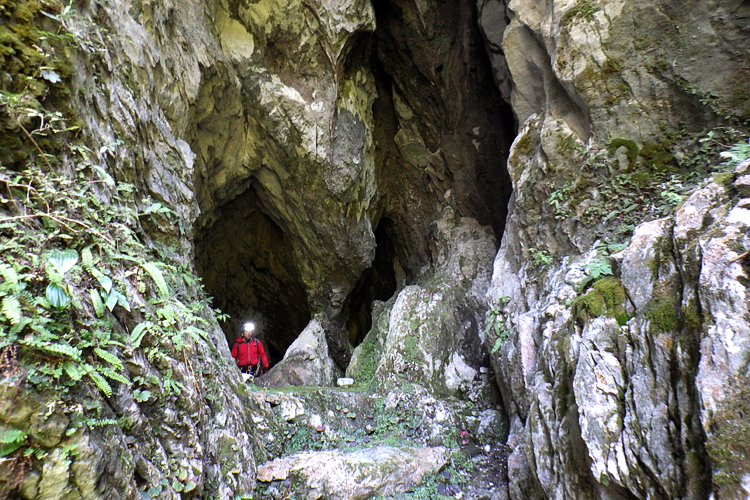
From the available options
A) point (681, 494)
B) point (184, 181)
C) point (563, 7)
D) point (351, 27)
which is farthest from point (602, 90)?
point (184, 181)

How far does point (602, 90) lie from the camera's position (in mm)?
5242

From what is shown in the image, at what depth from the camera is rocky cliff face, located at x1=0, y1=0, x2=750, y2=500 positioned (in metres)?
2.35

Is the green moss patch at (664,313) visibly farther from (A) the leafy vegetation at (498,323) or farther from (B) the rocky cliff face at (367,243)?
(A) the leafy vegetation at (498,323)

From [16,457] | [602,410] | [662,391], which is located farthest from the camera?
[602,410]

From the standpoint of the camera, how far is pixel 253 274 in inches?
522

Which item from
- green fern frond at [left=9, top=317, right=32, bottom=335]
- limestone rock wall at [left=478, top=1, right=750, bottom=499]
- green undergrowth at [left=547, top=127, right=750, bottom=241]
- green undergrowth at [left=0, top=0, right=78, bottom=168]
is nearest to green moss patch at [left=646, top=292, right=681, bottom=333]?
limestone rock wall at [left=478, top=1, right=750, bottom=499]

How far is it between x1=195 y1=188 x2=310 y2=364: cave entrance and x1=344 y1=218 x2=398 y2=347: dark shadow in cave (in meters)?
1.81

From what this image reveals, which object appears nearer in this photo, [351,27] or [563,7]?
[563,7]

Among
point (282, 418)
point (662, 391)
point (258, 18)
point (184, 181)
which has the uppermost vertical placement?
point (258, 18)

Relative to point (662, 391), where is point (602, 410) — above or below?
below

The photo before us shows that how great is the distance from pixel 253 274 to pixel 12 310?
11613 millimetres

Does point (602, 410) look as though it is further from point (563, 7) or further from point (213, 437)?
point (563, 7)

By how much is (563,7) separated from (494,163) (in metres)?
4.84

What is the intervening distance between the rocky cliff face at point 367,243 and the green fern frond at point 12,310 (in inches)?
0.4
